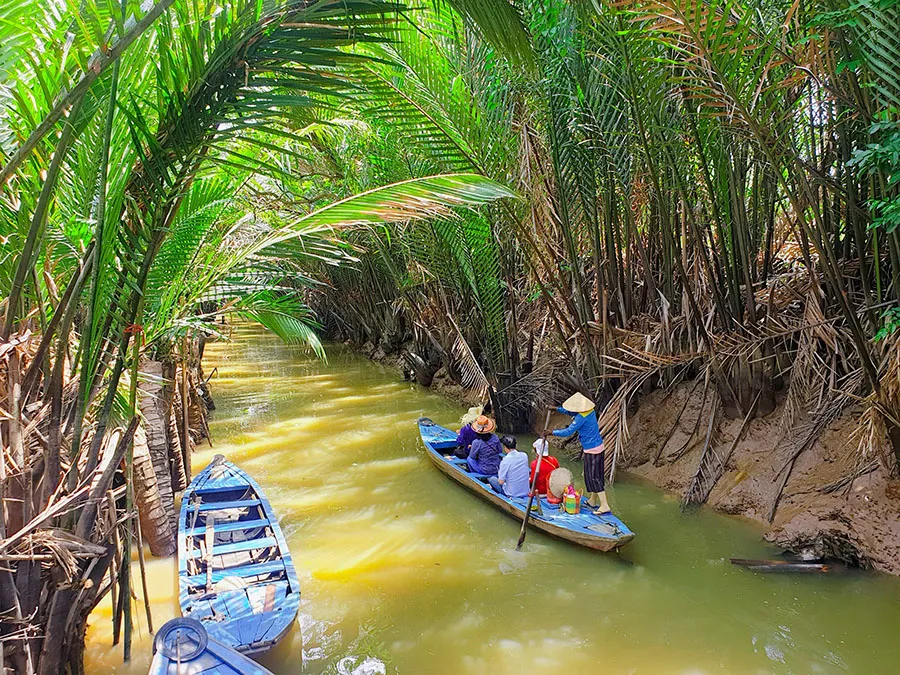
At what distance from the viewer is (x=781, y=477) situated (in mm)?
5613

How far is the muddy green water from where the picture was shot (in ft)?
12.8

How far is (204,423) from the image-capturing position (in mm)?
8938

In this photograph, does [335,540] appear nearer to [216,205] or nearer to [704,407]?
[216,205]

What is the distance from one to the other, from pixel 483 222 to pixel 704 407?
3.54 meters

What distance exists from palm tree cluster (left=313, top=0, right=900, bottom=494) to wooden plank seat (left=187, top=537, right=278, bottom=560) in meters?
3.27

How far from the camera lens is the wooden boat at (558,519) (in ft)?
16.7

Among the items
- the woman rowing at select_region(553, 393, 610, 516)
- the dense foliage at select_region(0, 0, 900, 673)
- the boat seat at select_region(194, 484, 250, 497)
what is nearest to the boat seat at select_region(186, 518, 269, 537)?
the boat seat at select_region(194, 484, 250, 497)

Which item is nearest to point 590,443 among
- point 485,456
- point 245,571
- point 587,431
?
point 587,431

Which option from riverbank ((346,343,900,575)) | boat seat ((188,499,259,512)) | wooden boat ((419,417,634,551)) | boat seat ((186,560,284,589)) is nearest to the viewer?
boat seat ((186,560,284,589))

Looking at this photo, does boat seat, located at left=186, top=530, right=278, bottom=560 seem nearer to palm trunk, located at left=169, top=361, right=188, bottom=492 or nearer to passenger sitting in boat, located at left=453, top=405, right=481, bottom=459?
palm trunk, located at left=169, top=361, right=188, bottom=492

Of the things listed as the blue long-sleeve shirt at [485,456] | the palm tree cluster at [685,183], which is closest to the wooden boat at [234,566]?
the blue long-sleeve shirt at [485,456]

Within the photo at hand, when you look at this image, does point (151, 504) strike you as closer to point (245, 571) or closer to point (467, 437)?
point (245, 571)

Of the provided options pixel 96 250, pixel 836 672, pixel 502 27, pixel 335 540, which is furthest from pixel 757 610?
pixel 96 250

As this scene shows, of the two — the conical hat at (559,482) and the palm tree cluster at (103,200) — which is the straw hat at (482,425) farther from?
the palm tree cluster at (103,200)
